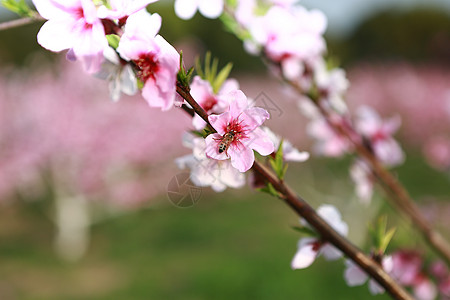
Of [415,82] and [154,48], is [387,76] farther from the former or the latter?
[154,48]

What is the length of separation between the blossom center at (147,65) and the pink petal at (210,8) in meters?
0.28

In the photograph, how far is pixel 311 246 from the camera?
92 centimetres

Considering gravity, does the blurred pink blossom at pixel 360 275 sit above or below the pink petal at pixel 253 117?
below

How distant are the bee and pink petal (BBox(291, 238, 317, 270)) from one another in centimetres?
29

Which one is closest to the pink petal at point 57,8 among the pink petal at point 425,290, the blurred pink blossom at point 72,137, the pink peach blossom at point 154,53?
the pink peach blossom at point 154,53

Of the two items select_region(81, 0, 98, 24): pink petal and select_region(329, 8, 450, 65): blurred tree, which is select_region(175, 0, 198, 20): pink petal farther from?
select_region(329, 8, 450, 65): blurred tree

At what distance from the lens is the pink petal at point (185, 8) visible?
915 mm

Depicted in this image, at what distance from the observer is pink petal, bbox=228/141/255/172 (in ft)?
2.32

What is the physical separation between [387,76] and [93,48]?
1953 centimetres

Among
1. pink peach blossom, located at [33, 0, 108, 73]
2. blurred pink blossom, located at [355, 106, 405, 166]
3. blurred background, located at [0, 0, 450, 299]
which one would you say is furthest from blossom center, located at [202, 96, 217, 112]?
blurred background, located at [0, 0, 450, 299]

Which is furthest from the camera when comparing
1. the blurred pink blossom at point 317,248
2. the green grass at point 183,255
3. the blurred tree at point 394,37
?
the blurred tree at point 394,37

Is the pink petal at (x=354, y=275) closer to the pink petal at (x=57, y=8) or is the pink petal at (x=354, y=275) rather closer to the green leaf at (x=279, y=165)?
the green leaf at (x=279, y=165)

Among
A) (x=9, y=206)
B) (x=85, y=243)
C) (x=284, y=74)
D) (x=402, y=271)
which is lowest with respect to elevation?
(x=9, y=206)

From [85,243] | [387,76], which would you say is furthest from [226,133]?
[387,76]
